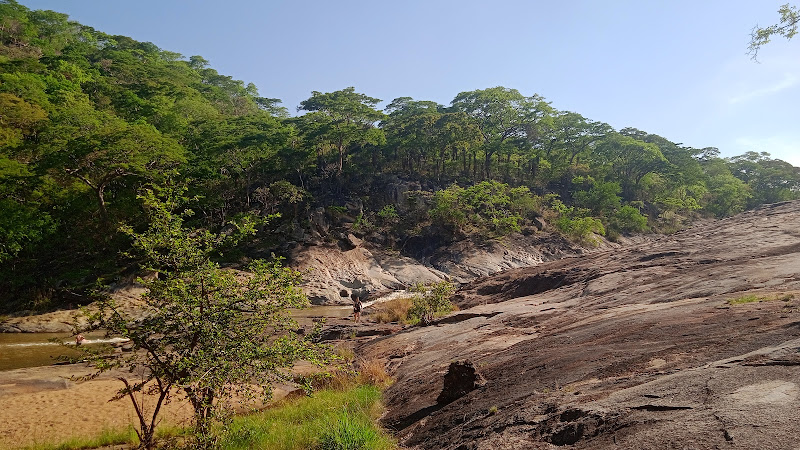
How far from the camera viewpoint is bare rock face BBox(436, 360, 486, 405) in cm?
912

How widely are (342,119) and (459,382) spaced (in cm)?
4965

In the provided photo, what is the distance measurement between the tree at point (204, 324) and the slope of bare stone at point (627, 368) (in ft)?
10.2

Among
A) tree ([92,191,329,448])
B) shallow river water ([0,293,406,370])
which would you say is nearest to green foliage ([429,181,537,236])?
shallow river water ([0,293,406,370])

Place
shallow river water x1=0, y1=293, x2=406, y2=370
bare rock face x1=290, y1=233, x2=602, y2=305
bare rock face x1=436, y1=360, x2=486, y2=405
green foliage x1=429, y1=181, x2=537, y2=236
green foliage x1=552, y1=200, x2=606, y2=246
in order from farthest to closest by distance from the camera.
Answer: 1. green foliage x1=552, y1=200, x2=606, y2=246
2. green foliage x1=429, y1=181, x2=537, y2=236
3. bare rock face x1=290, y1=233, x2=602, y2=305
4. shallow river water x1=0, y1=293, x2=406, y2=370
5. bare rock face x1=436, y1=360, x2=486, y2=405

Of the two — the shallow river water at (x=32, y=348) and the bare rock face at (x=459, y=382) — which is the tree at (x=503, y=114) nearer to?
the shallow river water at (x=32, y=348)

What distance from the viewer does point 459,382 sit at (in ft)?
30.2

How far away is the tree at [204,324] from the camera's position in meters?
7.14

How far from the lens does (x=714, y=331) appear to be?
27.1 ft

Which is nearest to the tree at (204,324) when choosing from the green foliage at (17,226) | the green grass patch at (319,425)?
the green grass patch at (319,425)

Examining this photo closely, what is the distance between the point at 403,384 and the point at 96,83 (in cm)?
5578

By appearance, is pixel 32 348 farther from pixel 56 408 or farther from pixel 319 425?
pixel 319 425

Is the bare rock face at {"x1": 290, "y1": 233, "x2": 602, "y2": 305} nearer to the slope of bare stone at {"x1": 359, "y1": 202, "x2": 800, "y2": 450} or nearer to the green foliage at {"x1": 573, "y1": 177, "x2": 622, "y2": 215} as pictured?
the green foliage at {"x1": 573, "y1": 177, "x2": 622, "y2": 215}

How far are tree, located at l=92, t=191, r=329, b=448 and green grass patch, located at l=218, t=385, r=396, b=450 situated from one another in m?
1.16

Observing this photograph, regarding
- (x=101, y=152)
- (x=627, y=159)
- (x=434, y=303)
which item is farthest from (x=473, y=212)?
(x=627, y=159)
